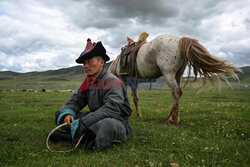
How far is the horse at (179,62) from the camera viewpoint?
5.73 m

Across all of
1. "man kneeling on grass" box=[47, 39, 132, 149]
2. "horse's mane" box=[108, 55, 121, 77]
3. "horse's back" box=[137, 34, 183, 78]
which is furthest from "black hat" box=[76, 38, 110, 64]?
"horse's mane" box=[108, 55, 121, 77]

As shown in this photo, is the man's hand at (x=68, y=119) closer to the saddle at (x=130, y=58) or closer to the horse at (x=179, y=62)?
the horse at (x=179, y=62)

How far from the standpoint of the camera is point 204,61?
5734 mm

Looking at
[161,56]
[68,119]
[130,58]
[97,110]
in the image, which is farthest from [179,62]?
[68,119]

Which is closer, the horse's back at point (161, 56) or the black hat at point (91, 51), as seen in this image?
the black hat at point (91, 51)

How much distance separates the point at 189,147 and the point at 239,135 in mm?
2012

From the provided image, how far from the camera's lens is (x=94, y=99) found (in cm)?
430

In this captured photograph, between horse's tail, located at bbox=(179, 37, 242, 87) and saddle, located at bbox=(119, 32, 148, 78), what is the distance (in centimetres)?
212

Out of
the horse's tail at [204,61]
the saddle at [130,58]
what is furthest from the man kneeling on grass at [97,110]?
the saddle at [130,58]

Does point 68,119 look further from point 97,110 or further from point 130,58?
point 130,58

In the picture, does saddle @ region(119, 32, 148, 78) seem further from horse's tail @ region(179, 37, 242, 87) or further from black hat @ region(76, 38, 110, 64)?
black hat @ region(76, 38, 110, 64)

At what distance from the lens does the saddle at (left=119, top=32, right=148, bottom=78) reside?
24.6 feet

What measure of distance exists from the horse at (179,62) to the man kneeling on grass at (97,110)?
2.45 meters

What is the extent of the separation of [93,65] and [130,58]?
3.59 metres
